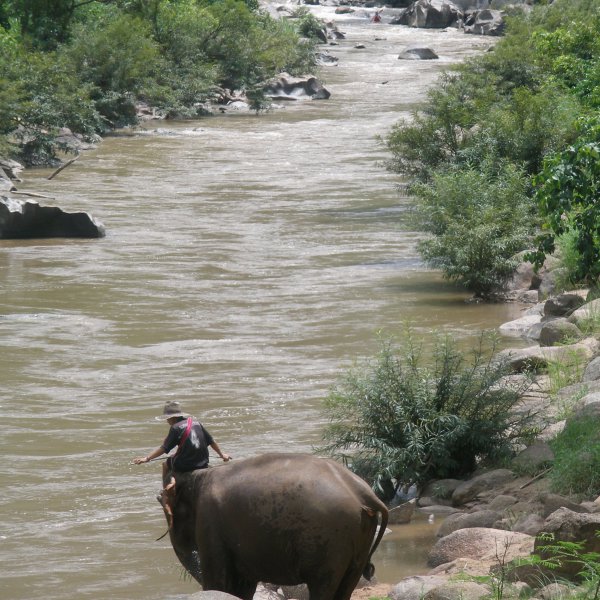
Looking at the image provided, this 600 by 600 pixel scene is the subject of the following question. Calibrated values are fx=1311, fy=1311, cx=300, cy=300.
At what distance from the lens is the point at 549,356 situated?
12.9m

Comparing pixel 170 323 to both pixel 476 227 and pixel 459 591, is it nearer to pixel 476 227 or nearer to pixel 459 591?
pixel 476 227

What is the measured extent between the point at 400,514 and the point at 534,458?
116 cm

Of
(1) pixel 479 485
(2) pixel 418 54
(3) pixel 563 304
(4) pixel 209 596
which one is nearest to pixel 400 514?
(1) pixel 479 485

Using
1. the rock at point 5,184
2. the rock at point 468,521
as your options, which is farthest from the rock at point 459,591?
the rock at point 5,184

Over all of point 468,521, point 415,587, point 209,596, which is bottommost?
point 468,521

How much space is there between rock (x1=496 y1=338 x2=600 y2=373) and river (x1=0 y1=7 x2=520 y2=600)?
6.64 feet

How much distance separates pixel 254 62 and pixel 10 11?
26.9ft

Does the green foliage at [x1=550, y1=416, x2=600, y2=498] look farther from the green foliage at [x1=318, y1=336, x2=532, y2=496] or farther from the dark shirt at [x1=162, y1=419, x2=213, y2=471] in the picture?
the dark shirt at [x1=162, y1=419, x2=213, y2=471]

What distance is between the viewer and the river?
407 inches

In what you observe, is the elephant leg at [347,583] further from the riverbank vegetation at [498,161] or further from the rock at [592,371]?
the rock at [592,371]

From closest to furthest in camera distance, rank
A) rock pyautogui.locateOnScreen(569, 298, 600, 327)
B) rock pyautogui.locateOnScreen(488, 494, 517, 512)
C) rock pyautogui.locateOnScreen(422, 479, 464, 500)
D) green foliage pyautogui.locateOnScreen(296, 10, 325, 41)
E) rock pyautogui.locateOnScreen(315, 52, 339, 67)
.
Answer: rock pyautogui.locateOnScreen(488, 494, 517, 512) < rock pyautogui.locateOnScreen(422, 479, 464, 500) < rock pyautogui.locateOnScreen(569, 298, 600, 327) < rock pyautogui.locateOnScreen(315, 52, 339, 67) < green foliage pyautogui.locateOnScreen(296, 10, 325, 41)

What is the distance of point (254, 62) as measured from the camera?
44406 millimetres

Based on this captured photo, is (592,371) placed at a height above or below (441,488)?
above

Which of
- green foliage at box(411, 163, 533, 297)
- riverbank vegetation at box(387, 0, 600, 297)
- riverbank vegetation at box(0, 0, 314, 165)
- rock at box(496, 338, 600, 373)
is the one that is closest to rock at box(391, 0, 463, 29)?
riverbank vegetation at box(0, 0, 314, 165)
